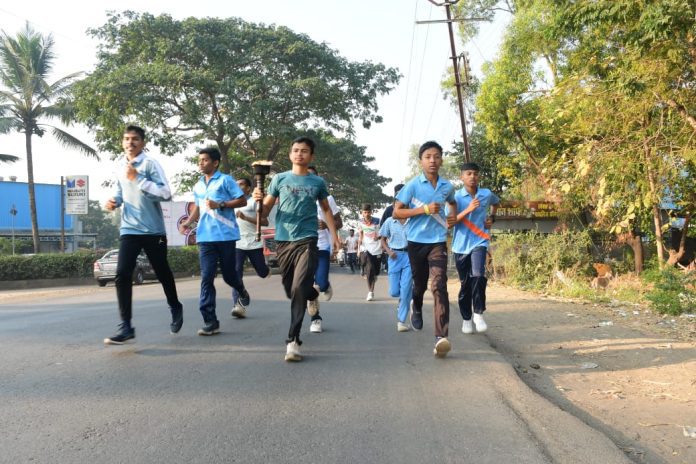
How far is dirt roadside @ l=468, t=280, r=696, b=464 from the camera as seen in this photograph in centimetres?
379

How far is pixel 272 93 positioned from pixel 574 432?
24269 millimetres

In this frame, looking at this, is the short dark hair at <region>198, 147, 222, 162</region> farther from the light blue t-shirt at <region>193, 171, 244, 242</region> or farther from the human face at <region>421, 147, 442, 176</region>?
the human face at <region>421, 147, 442, 176</region>

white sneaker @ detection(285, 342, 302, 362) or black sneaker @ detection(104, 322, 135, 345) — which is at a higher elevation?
black sneaker @ detection(104, 322, 135, 345)

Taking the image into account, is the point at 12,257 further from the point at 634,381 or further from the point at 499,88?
the point at 634,381

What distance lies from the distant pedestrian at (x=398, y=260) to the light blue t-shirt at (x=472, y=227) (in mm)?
834

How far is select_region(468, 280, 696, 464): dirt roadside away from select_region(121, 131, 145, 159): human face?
4.00m

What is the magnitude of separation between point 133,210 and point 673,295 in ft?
28.0

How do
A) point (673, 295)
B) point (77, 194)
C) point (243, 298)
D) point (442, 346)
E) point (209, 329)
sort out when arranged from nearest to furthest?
point (442, 346) → point (209, 329) → point (243, 298) → point (673, 295) → point (77, 194)

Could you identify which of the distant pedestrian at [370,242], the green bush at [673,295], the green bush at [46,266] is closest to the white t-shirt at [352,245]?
the green bush at [46,266]

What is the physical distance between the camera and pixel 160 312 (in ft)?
27.5

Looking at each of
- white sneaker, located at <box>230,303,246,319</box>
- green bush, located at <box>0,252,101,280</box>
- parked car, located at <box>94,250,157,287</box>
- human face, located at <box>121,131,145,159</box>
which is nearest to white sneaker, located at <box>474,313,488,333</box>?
→ white sneaker, located at <box>230,303,246,319</box>

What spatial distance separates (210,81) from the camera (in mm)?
25016

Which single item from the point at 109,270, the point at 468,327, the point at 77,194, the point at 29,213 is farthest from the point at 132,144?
the point at 29,213

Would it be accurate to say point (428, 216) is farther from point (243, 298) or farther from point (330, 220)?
point (243, 298)
